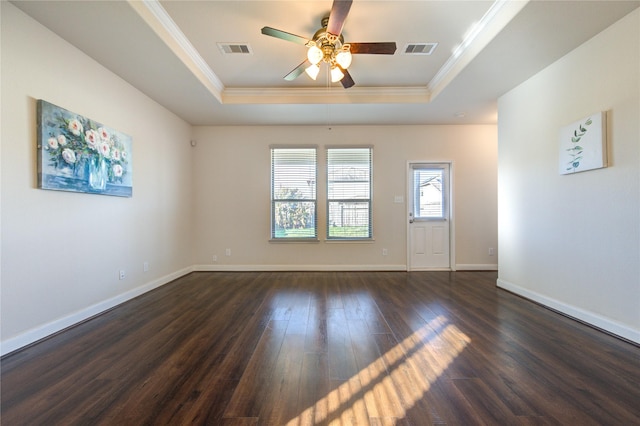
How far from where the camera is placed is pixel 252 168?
520 centimetres

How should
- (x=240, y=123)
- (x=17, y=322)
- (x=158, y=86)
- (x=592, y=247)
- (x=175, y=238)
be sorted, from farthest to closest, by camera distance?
(x=240, y=123) < (x=175, y=238) < (x=158, y=86) < (x=592, y=247) < (x=17, y=322)

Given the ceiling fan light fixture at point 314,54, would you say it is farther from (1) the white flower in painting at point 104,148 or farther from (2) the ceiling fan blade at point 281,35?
(1) the white flower in painting at point 104,148

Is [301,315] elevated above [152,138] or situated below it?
below

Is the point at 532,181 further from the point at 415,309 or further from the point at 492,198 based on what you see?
the point at 415,309

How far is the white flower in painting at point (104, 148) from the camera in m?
2.96

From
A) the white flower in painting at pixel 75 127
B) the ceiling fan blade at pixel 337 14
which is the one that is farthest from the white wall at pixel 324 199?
the ceiling fan blade at pixel 337 14

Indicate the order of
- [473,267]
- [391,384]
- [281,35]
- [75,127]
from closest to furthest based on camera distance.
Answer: [391,384]
[281,35]
[75,127]
[473,267]

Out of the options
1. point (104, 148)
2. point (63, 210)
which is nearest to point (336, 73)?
point (104, 148)

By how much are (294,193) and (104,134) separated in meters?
2.96

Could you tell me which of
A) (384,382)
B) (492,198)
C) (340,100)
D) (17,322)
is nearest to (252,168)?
(340,100)

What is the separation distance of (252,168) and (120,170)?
2.24 meters

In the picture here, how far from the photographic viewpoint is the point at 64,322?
2555 mm

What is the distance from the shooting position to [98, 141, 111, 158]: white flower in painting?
2.96 metres

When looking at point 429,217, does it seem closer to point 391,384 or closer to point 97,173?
point 391,384
